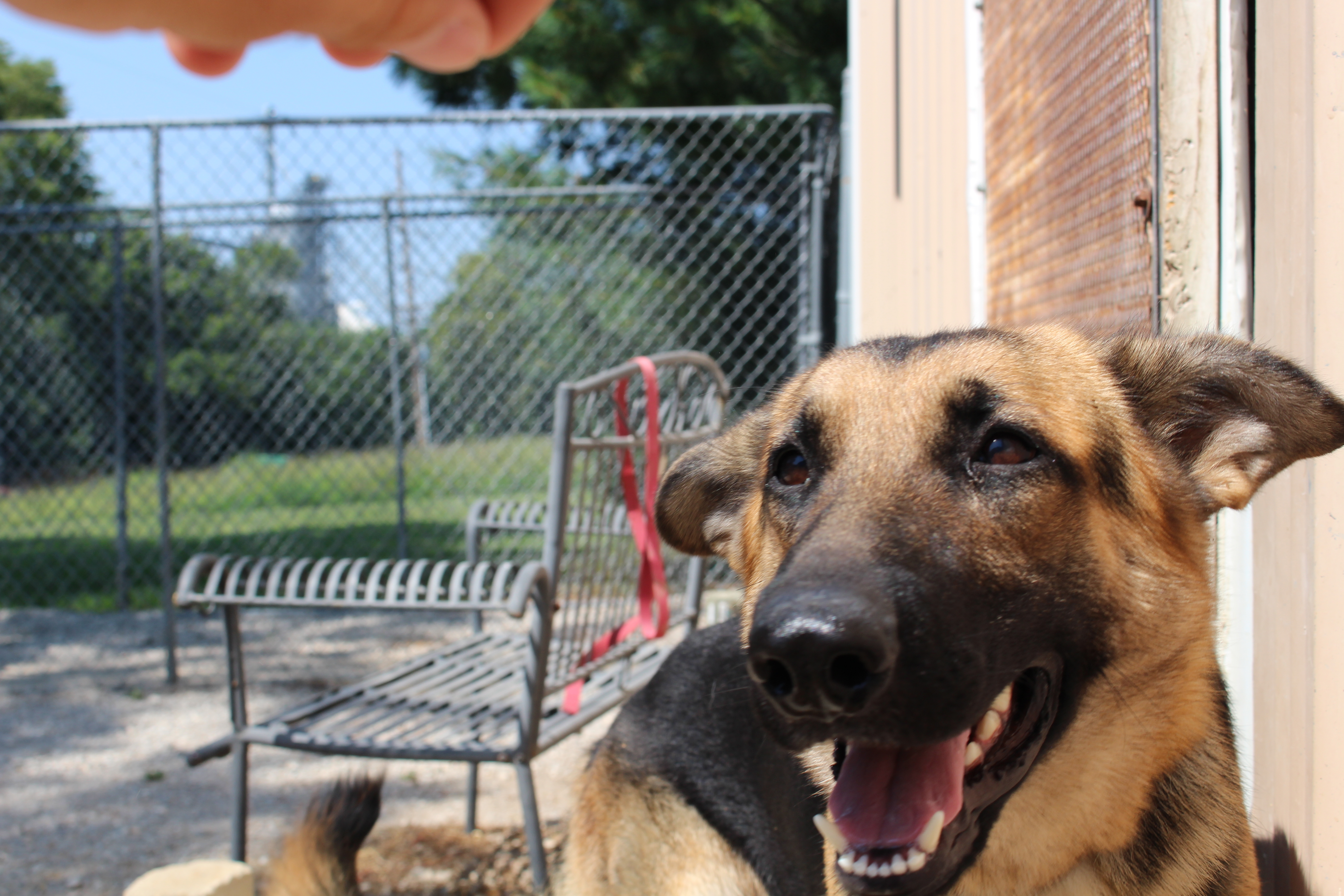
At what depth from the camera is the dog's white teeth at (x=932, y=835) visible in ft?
4.70

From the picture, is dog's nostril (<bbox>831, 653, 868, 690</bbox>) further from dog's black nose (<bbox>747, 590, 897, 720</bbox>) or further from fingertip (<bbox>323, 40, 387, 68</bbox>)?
fingertip (<bbox>323, 40, 387, 68</bbox>)

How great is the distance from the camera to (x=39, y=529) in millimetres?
8031

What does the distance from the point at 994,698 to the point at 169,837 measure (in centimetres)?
349

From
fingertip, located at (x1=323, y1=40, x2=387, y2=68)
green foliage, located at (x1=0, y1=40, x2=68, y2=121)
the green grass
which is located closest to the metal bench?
fingertip, located at (x1=323, y1=40, x2=387, y2=68)

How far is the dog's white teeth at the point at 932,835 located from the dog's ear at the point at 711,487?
A: 36.9 inches

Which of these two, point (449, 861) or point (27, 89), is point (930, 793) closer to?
point (449, 861)

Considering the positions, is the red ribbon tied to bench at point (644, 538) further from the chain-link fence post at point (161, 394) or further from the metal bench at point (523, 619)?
the chain-link fence post at point (161, 394)

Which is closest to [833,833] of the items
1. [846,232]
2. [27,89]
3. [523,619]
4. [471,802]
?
[523,619]

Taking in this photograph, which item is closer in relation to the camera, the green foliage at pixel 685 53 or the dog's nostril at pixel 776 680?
the dog's nostril at pixel 776 680

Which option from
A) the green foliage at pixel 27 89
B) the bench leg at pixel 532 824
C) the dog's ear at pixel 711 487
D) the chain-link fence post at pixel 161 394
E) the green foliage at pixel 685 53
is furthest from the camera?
the green foliage at pixel 27 89

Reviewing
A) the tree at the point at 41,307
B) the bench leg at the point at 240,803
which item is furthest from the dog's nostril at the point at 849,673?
the tree at the point at 41,307

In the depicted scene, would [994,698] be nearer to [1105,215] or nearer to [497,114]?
[1105,215]

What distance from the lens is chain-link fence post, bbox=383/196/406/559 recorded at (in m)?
7.07

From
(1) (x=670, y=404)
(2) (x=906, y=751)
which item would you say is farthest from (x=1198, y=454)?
(1) (x=670, y=404)
